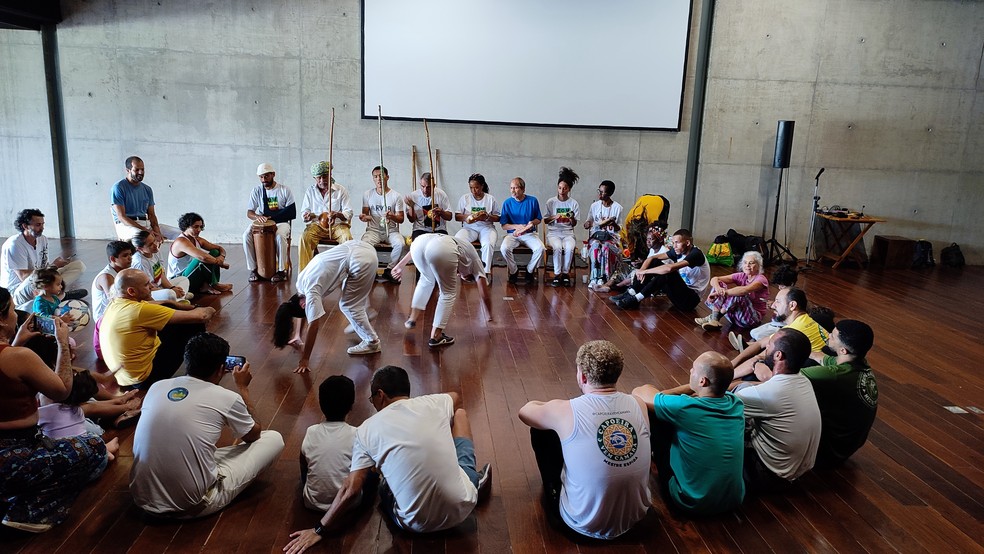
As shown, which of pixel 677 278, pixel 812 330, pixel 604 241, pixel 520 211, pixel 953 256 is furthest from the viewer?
pixel 953 256

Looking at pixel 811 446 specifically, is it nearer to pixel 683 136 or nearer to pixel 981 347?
pixel 981 347

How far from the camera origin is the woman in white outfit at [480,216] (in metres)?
7.69

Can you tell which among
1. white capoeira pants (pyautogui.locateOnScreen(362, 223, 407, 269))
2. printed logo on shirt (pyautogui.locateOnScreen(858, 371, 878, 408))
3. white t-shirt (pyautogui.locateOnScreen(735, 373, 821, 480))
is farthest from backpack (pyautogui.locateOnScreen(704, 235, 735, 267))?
white t-shirt (pyautogui.locateOnScreen(735, 373, 821, 480))

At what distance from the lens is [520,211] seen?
7883 millimetres

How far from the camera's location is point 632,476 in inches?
102

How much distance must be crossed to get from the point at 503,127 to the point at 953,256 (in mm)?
6917

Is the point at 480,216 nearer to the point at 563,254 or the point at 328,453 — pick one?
the point at 563,254

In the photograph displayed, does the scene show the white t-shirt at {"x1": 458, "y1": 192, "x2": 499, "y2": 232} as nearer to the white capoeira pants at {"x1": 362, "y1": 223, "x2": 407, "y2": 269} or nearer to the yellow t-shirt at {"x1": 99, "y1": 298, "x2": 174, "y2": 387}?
the white capoeira pants at {"x1": 362, "y1": 223, "x2": 407, "y2": 269}

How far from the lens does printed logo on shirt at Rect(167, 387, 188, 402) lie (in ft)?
8.77

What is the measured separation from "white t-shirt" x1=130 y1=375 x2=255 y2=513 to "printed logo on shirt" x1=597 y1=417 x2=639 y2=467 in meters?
1.59

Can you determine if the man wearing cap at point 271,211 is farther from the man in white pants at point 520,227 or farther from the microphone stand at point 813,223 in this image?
the microphone stand at point 813,223

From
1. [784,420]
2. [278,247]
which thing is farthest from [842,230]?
[278,247]

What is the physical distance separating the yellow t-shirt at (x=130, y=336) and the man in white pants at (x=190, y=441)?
1.11 meters

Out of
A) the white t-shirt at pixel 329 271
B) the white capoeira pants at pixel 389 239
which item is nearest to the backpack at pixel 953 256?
the white capoeira pants at pixel 389 239
